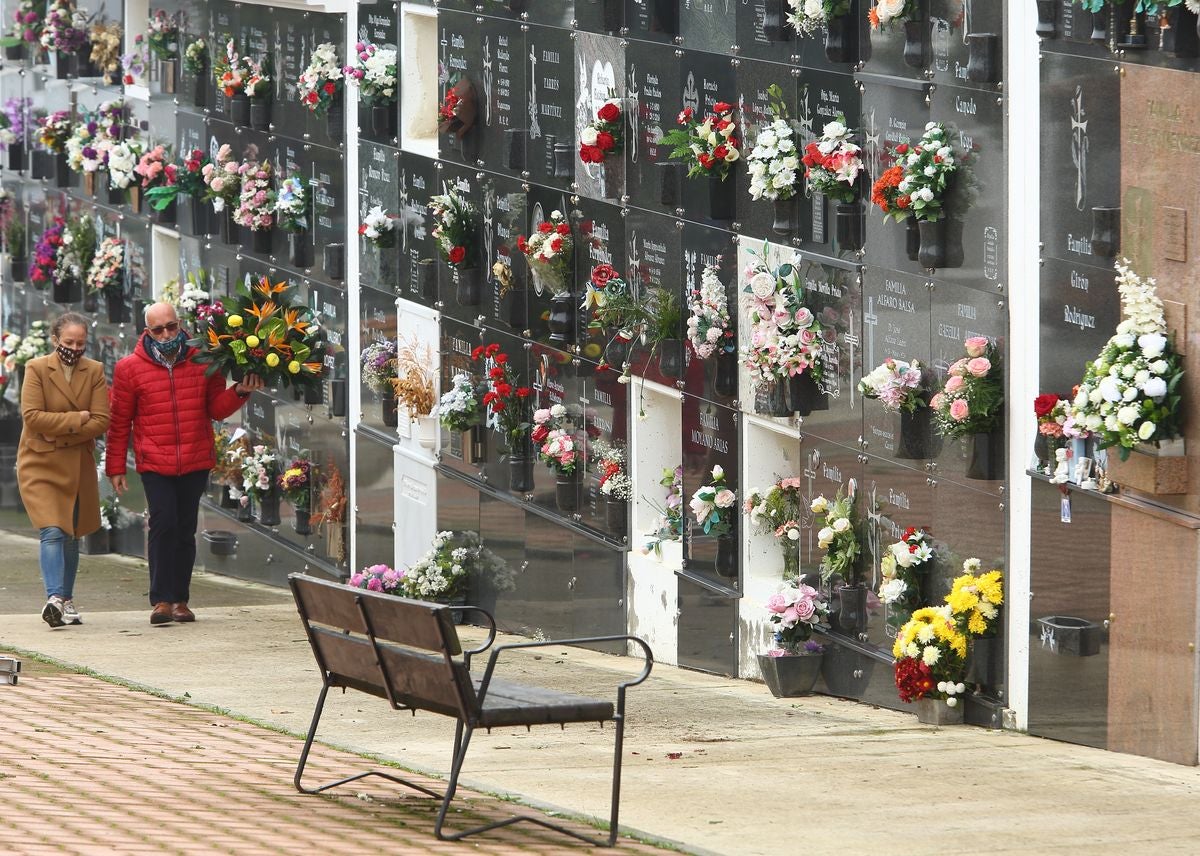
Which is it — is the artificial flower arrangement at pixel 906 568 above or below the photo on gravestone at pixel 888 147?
below

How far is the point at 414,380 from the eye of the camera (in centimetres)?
1349

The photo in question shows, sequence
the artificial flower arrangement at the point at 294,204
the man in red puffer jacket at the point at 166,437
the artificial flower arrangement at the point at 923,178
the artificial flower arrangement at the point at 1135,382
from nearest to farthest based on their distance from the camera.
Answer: the artificial flower arrangement at the point at 1135,382, the artificial flower arrangement at the point at 923,178, the man in red puffer jacket at the point at 166,437, the artificial flower arrangement at the point at 294,204

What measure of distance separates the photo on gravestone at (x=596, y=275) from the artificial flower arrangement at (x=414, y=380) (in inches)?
66.8

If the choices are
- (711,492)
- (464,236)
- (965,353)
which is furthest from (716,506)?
(464,236)

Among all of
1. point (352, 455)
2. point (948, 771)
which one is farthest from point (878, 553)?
point (352, 455)

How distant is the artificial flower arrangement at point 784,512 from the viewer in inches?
401

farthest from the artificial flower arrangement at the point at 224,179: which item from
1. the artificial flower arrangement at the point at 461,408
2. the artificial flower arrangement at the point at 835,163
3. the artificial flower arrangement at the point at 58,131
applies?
the artificial flower arrangement at the point at 835,163

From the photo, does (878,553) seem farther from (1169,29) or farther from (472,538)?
(472,538)

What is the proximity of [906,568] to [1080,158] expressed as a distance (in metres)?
1.98

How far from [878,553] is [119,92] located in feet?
32.6

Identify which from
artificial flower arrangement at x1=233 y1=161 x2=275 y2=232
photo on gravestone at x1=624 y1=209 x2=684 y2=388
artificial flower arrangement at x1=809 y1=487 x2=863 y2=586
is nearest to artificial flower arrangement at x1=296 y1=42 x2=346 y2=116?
artificial flower arrangement at x1=233 y1=161 x2=275 y2=232

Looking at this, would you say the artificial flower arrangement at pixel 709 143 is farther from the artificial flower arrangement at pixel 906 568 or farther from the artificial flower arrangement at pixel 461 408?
the artificial flower arrangement at pixel 461 408

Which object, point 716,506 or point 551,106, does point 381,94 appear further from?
point 716,506

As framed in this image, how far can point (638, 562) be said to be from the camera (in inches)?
453
